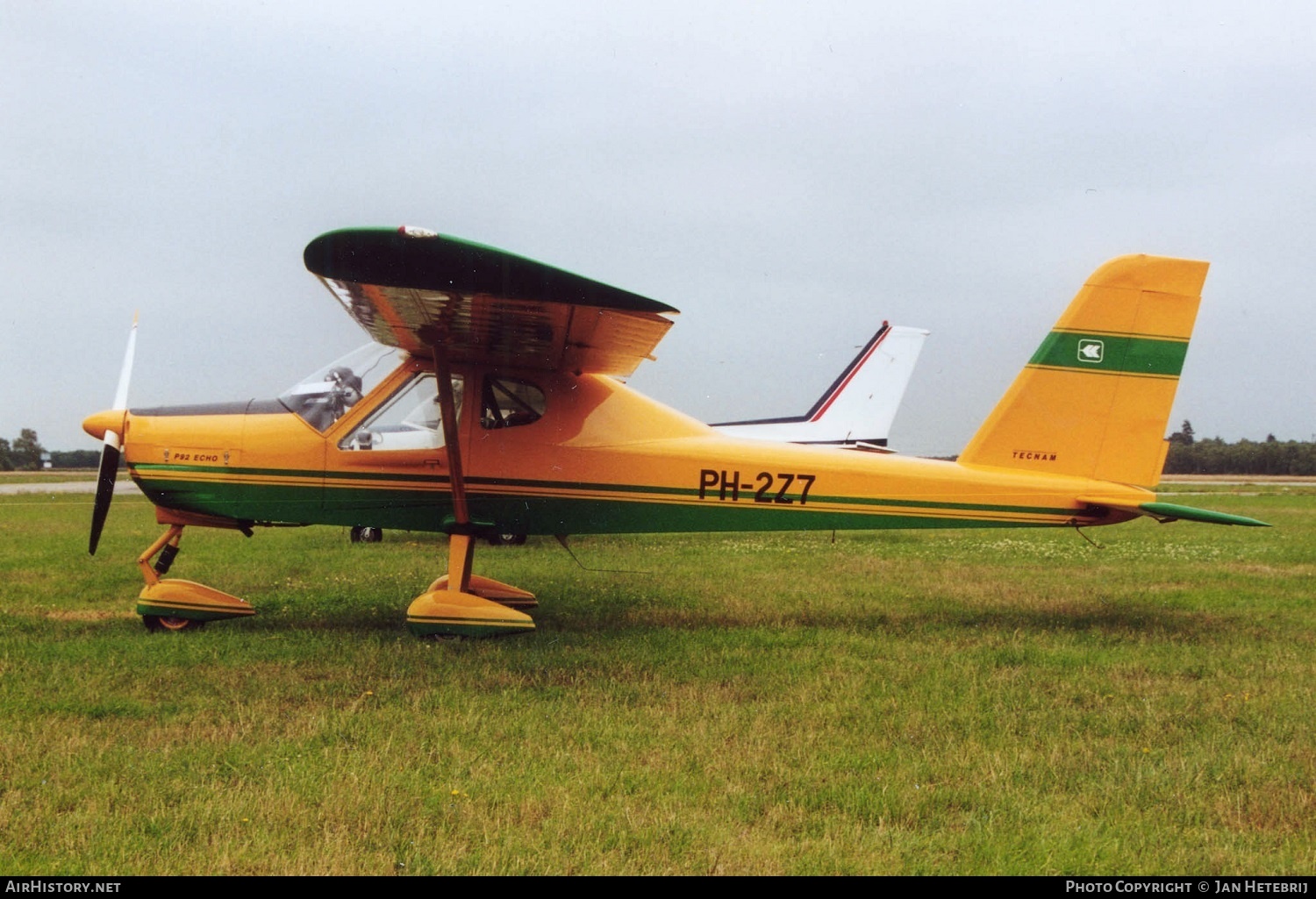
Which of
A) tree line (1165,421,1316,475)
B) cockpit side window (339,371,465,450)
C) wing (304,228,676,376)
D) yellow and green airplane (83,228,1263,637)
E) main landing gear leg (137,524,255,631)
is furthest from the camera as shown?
tree line (1165,421,1316,475)

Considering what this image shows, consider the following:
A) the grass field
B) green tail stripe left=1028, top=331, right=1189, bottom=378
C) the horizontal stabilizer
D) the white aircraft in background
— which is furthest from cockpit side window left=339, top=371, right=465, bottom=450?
the white aircraft in background

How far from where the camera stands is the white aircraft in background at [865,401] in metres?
16.0

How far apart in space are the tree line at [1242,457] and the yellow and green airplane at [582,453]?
6837 centimetres

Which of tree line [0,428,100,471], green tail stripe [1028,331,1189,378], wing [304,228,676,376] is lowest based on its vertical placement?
tree line [0,428,100,471]

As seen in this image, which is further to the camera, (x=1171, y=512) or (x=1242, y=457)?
(x=1242, y=457)

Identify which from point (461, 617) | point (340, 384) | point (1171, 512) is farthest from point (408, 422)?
point (1171, 512)

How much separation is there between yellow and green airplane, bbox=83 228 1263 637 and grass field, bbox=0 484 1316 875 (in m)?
0.92

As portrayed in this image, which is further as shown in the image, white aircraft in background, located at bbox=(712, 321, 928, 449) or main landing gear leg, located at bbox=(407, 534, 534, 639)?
white aircraft in background, located at bbox=(712, 321, 928, 449)

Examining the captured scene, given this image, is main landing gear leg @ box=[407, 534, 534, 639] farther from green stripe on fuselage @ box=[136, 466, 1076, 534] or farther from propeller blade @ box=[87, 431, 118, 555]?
propeller blade @ box=[87, 431, 118, 555]

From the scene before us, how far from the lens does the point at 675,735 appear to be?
14.4 ft

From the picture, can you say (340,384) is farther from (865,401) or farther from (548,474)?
(865,401)

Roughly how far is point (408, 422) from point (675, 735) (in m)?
3.83

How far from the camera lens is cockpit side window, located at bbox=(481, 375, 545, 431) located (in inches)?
281
